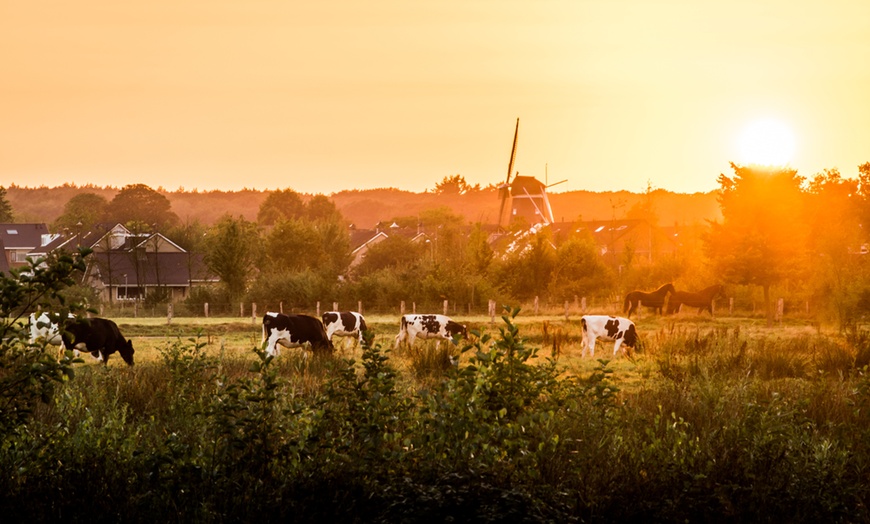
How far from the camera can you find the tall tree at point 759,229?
178 feet

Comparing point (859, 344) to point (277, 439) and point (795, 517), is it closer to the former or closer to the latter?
point (795, 517)

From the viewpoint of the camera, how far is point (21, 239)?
130m

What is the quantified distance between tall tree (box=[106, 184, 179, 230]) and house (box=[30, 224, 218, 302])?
5921 centimetres

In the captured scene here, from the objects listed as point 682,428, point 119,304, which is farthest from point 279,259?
point 682,428

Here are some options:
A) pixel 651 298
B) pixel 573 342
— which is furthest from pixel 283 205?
pixel 573 342

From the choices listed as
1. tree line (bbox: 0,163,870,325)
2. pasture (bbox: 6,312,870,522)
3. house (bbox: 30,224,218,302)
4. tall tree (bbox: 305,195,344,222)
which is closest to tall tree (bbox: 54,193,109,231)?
tall tree (bbox: 305,195,344,222)

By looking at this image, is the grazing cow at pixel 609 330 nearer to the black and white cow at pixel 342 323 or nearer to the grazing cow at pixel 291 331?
the grazing cow at pixel 291 331

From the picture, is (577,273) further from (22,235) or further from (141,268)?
(22,235)

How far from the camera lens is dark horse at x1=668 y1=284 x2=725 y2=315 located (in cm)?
5741

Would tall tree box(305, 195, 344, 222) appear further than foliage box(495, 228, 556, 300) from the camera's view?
Yes

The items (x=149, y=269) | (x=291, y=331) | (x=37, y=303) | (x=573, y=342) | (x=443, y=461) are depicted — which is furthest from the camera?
(x=149, y=269)

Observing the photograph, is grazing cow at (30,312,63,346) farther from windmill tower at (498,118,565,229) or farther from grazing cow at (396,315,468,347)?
windmill tower at (498,118,565,229)

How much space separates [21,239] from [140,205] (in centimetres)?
2757

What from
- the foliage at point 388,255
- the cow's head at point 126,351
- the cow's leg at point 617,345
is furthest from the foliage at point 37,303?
the foliage at point 388,255
